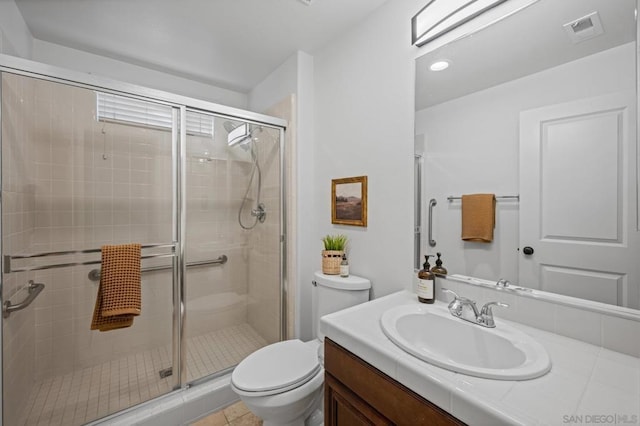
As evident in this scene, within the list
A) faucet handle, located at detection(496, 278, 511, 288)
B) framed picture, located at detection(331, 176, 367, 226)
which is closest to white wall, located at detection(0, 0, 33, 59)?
framed picture, located at detection(331, 176, 367, 226)

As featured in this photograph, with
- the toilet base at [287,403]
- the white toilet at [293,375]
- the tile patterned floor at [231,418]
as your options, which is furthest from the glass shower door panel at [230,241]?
the toilet base at [287,403]

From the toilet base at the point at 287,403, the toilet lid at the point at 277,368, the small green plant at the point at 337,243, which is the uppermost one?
the small green plant at the point at 337,243

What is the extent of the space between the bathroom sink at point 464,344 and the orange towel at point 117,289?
133 cm

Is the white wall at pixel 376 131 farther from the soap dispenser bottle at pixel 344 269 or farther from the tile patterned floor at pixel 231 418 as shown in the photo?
the tile patterned floor at pixel 231 418

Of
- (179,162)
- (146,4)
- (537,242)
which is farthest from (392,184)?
(146,4)

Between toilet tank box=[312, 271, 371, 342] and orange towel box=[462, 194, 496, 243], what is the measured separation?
2.05 ft

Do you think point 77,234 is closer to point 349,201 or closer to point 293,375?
point 293,375

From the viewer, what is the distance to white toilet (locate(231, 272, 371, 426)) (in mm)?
1181

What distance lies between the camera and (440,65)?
1.27 m

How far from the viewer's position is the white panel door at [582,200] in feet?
2.61

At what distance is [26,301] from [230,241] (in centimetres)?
108

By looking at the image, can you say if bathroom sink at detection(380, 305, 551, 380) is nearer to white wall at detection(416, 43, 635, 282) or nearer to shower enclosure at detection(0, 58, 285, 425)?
white wall at detection(416, 43, 635, 282)

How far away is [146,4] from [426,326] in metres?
2.26

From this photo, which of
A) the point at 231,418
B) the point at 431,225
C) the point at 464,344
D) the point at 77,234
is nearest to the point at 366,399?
the point at 464,344
